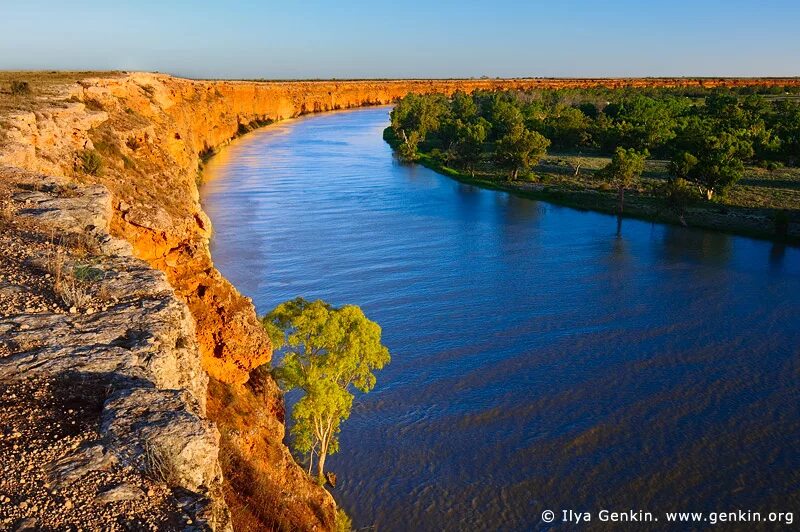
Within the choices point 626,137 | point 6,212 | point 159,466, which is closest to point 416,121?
point 626,137

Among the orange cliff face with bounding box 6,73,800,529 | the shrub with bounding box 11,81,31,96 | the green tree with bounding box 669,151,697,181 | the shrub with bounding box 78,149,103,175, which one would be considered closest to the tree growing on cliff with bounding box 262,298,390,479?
the orange cliff face with bounding box 6,73,800,529

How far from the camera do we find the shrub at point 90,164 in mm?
17047

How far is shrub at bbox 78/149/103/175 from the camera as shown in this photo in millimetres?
17047

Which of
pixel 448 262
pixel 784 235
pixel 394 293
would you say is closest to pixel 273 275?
pixel 394 293

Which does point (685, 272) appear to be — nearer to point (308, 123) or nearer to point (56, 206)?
point (56, 206)

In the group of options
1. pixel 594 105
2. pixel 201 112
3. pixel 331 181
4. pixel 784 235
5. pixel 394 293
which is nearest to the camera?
pixel 394 293

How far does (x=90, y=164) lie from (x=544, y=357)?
1493 centimetres

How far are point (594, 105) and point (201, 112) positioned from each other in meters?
55.4

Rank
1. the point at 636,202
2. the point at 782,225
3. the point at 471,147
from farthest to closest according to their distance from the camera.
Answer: the point at 471,147 → the point at 636,202 → the point at 782,225

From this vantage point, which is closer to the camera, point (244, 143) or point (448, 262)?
point (448, 262)

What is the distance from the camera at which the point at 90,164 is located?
56.6ft

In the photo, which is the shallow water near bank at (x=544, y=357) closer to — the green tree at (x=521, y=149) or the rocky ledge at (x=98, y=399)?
the rocky ledge at (x=98, y=399)

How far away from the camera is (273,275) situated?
92.5 ft

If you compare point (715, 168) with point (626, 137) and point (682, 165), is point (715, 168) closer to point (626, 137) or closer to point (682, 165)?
point (682, 165)
